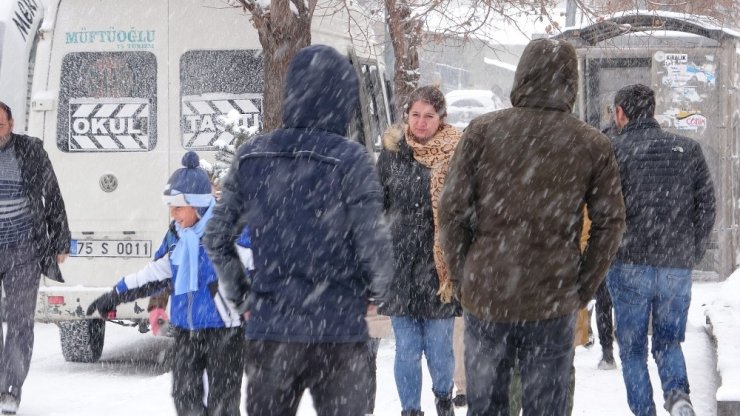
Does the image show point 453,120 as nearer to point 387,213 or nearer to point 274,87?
point 274,87

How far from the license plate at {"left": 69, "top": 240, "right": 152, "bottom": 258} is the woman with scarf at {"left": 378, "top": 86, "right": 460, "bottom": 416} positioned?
338cm

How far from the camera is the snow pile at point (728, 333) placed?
598cm

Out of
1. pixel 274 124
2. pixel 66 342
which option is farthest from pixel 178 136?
pixel 66 342

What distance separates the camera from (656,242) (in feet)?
19.9

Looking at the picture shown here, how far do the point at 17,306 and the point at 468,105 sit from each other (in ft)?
111

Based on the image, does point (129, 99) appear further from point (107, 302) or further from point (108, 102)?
point (107, 302)

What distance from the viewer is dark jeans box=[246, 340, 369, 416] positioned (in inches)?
141

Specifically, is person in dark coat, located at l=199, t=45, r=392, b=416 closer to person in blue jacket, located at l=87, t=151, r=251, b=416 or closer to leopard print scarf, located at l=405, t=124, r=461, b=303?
person in blue jacket, located at l=87, t=151, r=251, b=416

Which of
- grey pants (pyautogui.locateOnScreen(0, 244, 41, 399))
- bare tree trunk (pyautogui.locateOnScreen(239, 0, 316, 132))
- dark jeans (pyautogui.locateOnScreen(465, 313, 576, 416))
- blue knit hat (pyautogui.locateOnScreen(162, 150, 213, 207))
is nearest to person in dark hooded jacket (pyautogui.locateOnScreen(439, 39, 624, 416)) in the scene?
dark jeans (pyautogui.locateOnScreen(465, 313, 576, 416))

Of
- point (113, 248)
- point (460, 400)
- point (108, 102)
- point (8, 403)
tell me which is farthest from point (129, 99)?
point (460, 400)

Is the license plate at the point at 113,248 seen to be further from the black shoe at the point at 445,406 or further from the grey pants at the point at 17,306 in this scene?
the black shoe at the point at 445,406

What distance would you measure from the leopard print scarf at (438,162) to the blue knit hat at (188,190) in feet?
3.84

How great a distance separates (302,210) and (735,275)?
27.1 ft

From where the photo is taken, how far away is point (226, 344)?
5.08 metres
